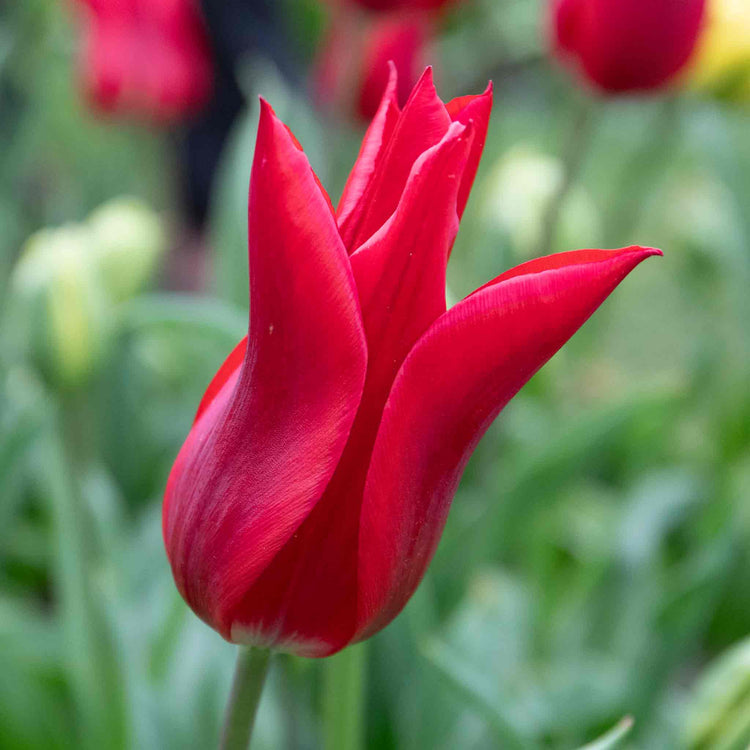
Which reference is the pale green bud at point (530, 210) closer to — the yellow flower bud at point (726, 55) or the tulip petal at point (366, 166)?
the yellow flower bud at point (726, 55)

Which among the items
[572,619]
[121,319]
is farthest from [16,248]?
[572,619]

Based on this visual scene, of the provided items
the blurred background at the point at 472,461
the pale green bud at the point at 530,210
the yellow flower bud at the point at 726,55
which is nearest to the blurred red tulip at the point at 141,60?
the blurred background at the point at 472,461

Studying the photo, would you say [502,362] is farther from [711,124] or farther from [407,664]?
[711,124]

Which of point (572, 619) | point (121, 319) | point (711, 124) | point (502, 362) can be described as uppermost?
point (711, 124)

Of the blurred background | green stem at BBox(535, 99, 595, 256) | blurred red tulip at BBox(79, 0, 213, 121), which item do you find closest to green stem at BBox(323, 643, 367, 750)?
the blurred background

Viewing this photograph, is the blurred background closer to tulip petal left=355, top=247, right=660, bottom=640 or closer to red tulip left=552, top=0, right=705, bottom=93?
red tulip left=552, top=0, right=705, bottom=93

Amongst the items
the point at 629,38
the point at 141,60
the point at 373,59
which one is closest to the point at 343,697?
the point at 629,38

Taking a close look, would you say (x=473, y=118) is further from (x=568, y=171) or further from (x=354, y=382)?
(x=568, y=171)
